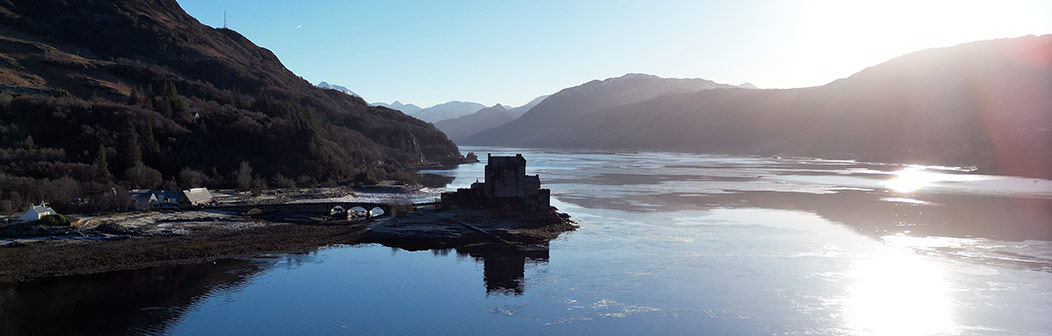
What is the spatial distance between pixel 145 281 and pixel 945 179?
12178 cm

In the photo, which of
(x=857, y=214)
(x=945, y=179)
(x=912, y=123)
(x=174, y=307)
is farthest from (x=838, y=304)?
(x=912, y=123)

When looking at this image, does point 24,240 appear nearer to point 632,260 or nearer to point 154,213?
point 154,213

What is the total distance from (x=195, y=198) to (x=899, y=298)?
195ft

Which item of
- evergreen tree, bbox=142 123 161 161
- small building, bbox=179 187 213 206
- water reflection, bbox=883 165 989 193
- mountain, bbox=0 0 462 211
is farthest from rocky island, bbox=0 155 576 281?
water reflection, bbox=883 165 989 193

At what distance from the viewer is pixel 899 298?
3462cm

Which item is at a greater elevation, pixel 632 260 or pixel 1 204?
pixel 1 204

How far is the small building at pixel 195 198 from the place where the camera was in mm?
61334

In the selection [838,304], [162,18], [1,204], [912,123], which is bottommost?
[838,304]

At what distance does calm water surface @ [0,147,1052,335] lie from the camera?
3019cm

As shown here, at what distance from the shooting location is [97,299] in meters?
33.0

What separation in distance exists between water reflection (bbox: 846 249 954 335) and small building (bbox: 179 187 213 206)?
56115mm

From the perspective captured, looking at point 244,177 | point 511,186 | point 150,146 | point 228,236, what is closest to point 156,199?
point 228,236

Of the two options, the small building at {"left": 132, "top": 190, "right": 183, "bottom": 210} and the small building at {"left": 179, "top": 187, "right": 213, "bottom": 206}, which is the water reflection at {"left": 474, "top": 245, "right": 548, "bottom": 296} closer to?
the small building at {"left": 179, "top": 187, "right": 213, "bottom": 206}

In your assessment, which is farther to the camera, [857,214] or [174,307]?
[857,214]
